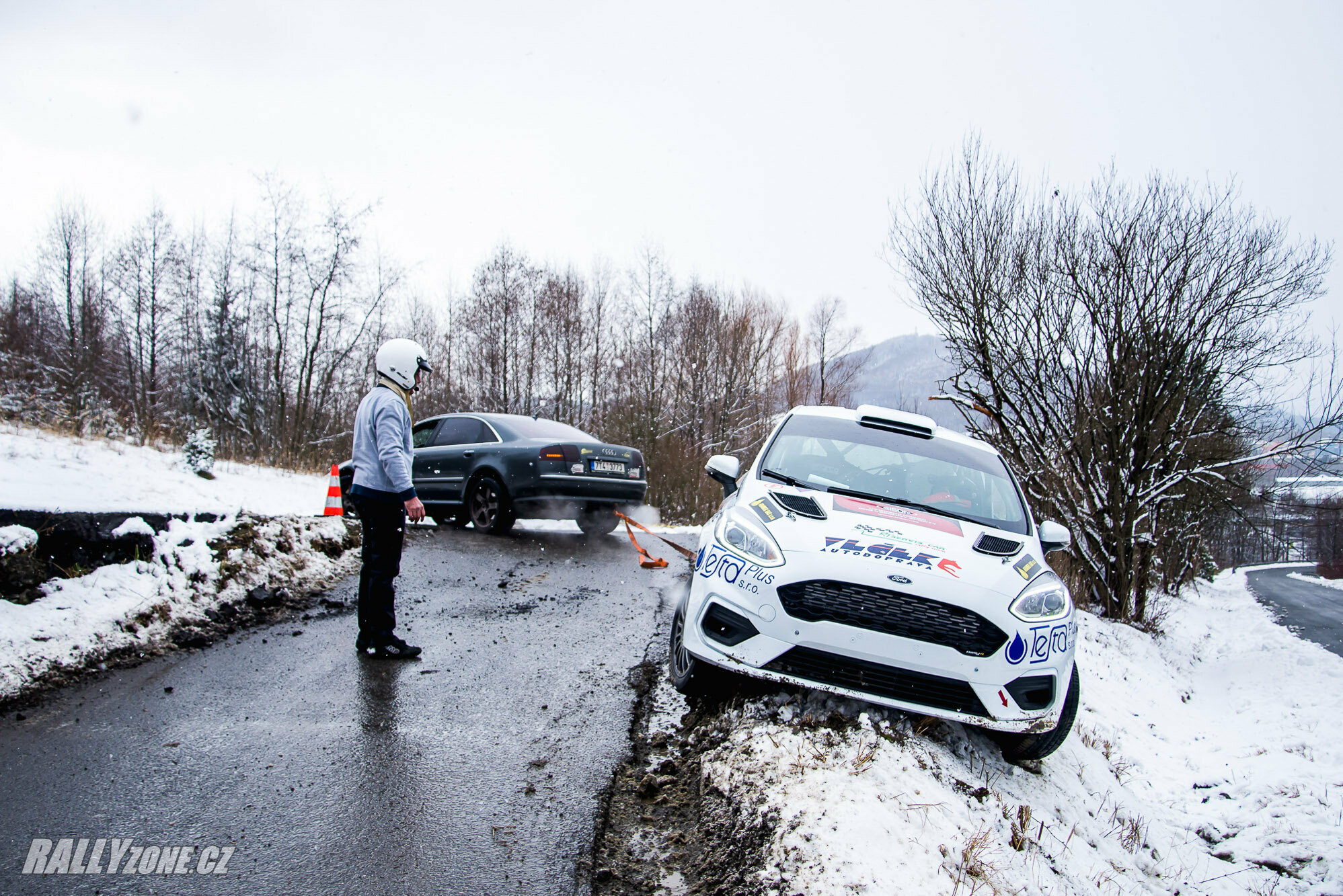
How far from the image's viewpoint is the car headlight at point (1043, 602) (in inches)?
142

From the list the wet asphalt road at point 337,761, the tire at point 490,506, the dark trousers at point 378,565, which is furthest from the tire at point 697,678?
the tire at point 490,506

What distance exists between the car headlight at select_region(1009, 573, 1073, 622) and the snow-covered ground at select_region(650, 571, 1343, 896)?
699 mm

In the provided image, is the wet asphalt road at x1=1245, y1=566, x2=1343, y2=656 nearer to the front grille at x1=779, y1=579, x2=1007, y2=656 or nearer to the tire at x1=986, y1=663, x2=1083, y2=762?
the tire at x1=986, y1=663, x2=1083, y2=762

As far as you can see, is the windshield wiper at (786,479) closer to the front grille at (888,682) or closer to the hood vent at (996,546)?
the hood vent at (996,546)

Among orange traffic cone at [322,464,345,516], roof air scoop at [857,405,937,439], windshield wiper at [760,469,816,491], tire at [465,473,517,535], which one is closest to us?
windshield wiper at [760,469,816,491]

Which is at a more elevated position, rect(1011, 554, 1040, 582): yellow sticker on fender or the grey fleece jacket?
the grey fleece jacket

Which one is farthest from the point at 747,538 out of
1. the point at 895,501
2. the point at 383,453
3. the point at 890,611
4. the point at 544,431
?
the point at 544,431

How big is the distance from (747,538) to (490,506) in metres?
7.16

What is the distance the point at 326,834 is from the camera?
2717 mm

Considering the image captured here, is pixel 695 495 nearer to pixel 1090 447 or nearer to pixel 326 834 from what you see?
pixel 1090 447

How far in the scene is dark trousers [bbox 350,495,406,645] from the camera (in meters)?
4.96

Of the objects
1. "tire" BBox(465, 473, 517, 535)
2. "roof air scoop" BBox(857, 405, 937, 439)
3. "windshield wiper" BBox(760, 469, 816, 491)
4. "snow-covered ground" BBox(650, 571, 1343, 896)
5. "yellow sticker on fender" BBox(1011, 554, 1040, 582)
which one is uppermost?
"roof air scoop" BBox(857, 405, 937, 439)

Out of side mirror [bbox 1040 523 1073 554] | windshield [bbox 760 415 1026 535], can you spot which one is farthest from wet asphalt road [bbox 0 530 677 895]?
side mirror [bbox 1040 523 1073 554]

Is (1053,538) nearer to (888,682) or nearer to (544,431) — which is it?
(888,682)
